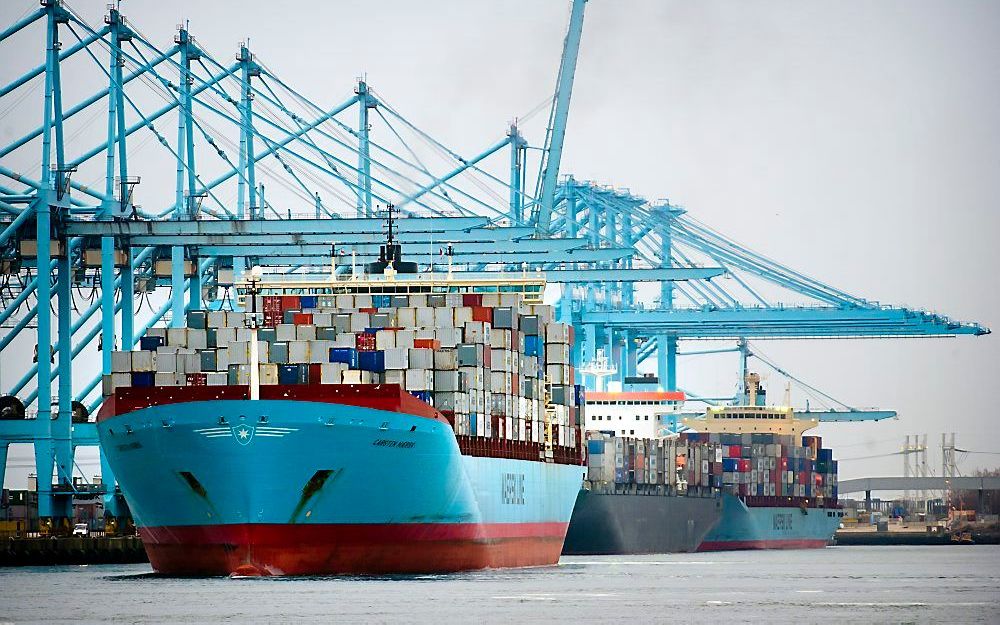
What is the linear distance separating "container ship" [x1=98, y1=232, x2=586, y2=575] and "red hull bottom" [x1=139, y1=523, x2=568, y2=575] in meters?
0.05

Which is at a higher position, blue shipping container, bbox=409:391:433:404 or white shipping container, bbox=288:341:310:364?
white shipping container, bbox=288:341:310:364

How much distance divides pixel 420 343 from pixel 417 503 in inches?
209

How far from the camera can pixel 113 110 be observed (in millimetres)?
69188

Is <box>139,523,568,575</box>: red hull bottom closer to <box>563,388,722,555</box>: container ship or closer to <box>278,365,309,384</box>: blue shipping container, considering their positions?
<box>278,365,309,384</box>: blue shipping container

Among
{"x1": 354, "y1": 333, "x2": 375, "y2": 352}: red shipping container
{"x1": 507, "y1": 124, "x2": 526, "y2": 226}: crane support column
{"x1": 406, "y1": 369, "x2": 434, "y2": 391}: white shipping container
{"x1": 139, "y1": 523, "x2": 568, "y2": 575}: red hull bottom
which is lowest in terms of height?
{"x1": 139, "y1": 523, "x2": 568, "y2": 575}: red hull bottom

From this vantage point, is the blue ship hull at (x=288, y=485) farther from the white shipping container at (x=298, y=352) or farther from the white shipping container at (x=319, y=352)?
the white shipping container at (x=298, y=352)

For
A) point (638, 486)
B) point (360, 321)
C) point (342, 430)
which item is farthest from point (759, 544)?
point (342, 430)

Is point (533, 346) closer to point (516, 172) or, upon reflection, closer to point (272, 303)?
point (272, 303)

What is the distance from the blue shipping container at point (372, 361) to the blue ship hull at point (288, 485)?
9.53 feet

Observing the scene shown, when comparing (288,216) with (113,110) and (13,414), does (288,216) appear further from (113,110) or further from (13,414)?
(13,414)

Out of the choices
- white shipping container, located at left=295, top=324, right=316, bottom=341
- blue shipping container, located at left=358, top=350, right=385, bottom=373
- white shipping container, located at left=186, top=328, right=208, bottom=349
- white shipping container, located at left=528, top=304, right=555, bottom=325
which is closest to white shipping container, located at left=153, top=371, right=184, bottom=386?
white shipping container, located at left=186, top=328, right=208, bottom=349

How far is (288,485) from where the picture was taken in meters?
44.0

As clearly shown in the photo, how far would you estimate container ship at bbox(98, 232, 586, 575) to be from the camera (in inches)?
1729

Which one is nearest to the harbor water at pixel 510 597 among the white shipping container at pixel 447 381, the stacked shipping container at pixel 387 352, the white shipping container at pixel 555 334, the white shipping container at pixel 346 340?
the stacked shipping container at pixel 387 352
